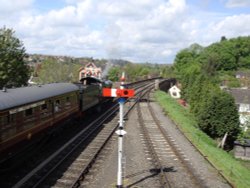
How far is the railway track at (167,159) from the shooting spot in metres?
13.5

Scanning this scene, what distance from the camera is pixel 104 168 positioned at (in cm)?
1453

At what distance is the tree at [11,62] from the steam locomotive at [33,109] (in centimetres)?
983

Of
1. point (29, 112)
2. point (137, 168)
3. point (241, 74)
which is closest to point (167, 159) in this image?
point (137, 168)

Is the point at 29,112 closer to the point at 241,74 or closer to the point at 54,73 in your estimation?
the point at 54,73

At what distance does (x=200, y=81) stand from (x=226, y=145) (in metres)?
22.5

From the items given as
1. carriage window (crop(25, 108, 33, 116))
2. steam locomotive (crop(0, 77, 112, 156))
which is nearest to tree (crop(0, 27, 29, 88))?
steam locomotive (crop(0, 77, 112, 156))

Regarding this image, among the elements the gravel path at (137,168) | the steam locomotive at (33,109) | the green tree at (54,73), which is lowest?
the gravel path at (137,168)

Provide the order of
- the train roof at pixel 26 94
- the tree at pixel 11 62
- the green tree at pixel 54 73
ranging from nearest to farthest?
the train roof at pixel 26 94
the tree at pixel 11 62
the green tree at pixel 54 73

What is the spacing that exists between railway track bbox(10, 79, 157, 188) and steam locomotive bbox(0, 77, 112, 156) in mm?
1326

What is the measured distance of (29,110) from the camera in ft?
48.8

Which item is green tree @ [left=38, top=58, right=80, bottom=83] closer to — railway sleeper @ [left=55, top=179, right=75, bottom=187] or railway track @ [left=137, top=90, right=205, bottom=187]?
railway track @ [left=137, top=90, right=205, bottom=187]

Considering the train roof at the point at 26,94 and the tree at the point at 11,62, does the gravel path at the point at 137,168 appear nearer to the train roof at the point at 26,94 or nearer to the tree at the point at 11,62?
the train roof at the point at 26,94

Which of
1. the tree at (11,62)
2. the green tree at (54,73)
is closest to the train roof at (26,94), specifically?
the tree at (11,62)

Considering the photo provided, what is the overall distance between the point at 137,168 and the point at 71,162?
9.05 ft
